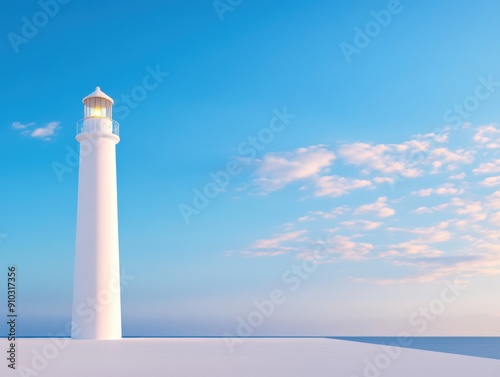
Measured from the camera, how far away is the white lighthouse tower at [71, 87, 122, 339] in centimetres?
2386

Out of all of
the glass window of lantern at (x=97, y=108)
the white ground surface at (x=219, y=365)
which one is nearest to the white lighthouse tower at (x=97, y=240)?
the glass window of lantern at (x=97, y=108)

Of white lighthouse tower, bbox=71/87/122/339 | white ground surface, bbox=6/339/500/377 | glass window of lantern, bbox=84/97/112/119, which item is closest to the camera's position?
white ground surface, bbox=6/339/500/377

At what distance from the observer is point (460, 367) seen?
1390cm

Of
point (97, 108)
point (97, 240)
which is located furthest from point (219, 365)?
point (97, 108)

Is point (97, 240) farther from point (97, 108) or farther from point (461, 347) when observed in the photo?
point (461, 347)

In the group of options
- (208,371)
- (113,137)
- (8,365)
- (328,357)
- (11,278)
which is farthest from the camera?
(113,137)

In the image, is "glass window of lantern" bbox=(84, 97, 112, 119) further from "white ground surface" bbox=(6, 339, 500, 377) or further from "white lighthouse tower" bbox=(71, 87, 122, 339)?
"white ground surface" bbox=(6, 339, 500, 377)

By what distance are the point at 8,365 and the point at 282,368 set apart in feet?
20.1

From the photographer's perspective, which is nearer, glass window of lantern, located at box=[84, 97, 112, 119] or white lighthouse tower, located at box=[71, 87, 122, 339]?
white lighthouse tower, located at box=[71, 87, 122, 339]

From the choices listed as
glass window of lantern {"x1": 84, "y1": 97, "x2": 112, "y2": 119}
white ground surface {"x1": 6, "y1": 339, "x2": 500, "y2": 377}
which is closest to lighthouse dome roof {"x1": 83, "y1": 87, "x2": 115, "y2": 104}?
glass window of lantern {"x1": 84, "y1": 97, "x2": 112, "y2": 119}

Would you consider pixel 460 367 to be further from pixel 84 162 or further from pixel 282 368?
pixel 84 162

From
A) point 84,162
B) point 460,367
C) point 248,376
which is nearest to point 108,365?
point 248,376

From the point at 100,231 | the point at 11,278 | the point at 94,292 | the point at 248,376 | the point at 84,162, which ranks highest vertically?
the point at 84,162

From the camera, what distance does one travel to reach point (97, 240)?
24.2 meters
